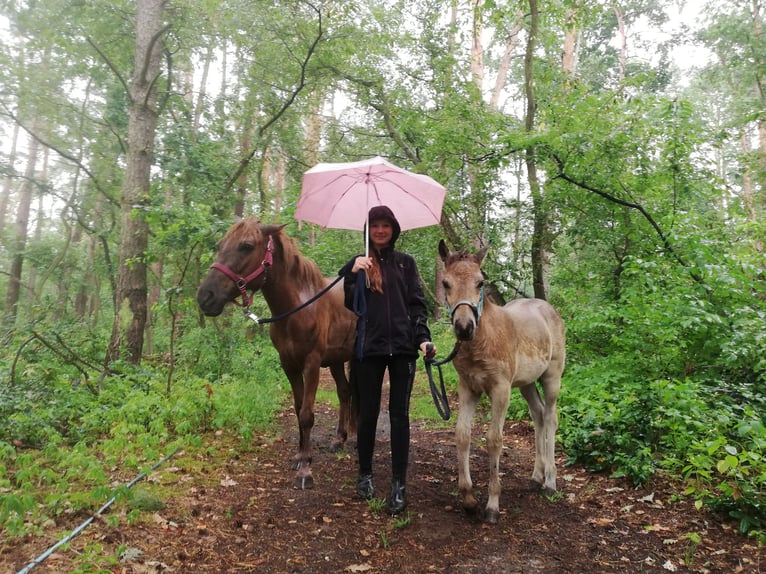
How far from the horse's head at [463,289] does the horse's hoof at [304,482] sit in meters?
2.07

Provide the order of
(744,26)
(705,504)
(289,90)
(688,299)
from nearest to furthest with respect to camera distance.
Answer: (705,504) → (688,299) → (289,90) → (744,26)

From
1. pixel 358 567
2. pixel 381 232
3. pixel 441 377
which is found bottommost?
pixel 358 567

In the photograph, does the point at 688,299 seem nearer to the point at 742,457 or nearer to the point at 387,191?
the point at 742,457

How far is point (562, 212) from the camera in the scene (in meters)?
7.73

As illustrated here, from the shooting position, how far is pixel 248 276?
396 cm

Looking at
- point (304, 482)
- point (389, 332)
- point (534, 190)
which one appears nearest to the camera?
point (389, 332)

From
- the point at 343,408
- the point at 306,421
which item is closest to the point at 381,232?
the point at 306,421

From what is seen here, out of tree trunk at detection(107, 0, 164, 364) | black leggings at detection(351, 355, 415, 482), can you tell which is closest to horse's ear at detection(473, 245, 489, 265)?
black leggings at detection(351, 355, 415, 482)

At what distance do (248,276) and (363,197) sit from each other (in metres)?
1.32

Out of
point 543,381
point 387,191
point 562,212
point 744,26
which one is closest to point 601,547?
point 543,381

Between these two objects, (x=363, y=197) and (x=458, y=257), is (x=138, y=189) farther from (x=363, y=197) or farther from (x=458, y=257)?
(x=458, y=257)

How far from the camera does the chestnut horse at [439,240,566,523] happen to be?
3.44 metres

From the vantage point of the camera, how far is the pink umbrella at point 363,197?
4.23 m

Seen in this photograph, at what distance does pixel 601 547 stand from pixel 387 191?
337 centimetres
